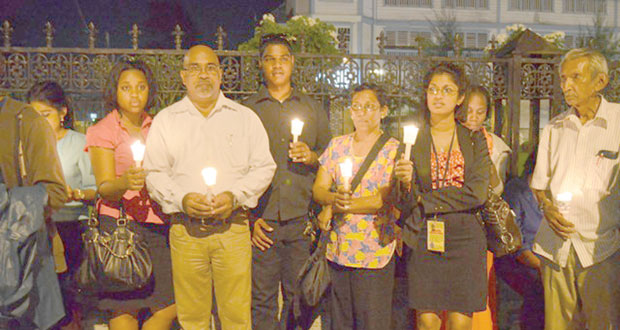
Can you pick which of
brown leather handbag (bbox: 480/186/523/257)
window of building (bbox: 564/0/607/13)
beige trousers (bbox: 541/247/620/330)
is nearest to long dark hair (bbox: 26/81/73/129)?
brown leather handbag (bbox: 480/186/523/257)

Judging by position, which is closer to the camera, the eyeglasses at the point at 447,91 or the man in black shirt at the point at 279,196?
the eyeglasses at the point at 447,91

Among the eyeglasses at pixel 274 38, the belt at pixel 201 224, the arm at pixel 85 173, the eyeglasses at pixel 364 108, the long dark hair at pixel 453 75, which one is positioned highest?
the eyeglasses at pixel 274 38

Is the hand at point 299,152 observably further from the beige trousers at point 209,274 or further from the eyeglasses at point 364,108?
the beige trousers at point 209,274

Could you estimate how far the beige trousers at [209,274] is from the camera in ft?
12.2

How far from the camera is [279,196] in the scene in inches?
167

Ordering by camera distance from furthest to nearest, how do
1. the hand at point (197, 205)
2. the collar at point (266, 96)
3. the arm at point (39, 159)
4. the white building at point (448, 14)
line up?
the white building at point (448, 14) → the collar at point (266, 96) → the hand at point (197, 205) → the arm at point (39, 159)

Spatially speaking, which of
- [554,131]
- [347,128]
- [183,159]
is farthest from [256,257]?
[347,128]

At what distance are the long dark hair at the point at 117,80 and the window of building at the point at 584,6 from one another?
41.9m

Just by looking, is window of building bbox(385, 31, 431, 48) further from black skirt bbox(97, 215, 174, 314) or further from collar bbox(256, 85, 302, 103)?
black skirt bbox(97, 215, 174, 314)

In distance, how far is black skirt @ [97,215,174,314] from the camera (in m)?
3.83

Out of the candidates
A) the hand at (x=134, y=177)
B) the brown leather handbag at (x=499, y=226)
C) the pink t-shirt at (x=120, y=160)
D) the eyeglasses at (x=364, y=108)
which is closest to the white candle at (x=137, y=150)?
the hand at (x=134, y=177)

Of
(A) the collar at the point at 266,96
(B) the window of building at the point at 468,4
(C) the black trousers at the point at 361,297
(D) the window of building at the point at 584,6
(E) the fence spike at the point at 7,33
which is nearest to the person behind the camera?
(C) the black trousers at the point at 361,297

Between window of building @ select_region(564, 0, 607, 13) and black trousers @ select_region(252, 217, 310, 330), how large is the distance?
136 feet

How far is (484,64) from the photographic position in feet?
21.1
